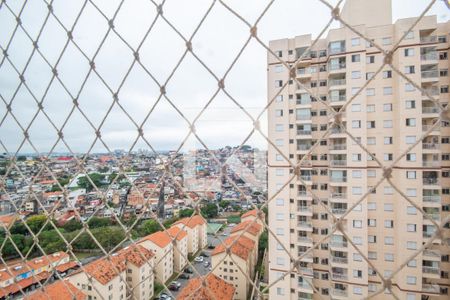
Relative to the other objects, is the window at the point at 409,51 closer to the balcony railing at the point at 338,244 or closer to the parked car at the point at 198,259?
the balcony railing at the point at 338,244

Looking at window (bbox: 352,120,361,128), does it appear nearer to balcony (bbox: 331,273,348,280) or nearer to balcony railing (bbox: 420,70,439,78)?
balcony railing (bbox: 420,70,439,78)

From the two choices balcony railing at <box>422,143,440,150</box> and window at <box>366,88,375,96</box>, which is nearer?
balcony railing at <box>422,143,440,150</box>

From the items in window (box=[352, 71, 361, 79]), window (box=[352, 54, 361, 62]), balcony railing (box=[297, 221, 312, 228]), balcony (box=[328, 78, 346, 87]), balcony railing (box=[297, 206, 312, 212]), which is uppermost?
window (box=[352, 54, 361, 62])

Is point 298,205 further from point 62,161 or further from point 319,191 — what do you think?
point 62,161

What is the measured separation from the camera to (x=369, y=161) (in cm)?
396

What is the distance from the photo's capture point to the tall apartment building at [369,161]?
3721 mm

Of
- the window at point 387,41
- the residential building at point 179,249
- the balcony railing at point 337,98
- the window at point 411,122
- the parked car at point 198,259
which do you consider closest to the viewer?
the residential building at point 179,249

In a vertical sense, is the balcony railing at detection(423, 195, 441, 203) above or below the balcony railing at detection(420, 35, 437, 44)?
below

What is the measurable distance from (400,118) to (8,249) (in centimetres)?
752

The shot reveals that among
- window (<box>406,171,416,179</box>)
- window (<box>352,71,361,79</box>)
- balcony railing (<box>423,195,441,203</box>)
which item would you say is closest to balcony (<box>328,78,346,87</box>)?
window (<box>352,71,361,79</box>)

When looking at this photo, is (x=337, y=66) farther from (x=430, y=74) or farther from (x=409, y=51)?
(x=430, y=74)

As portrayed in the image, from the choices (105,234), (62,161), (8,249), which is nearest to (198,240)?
(105,234)

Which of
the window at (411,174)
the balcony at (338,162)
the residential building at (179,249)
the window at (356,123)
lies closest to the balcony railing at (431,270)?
the window at (411,174)

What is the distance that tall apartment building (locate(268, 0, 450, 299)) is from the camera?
12.2ft
